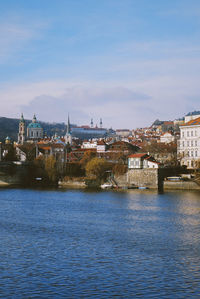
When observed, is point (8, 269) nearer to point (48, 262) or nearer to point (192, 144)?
point (48, 262)

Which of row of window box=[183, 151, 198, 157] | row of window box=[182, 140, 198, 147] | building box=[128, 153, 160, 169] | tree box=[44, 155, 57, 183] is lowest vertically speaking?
tree box=[44, 155, 57, 183]

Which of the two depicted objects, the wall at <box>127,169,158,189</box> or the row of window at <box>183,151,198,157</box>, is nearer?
the wall at <box>127,169,158,189</box>

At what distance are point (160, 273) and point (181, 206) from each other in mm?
21987

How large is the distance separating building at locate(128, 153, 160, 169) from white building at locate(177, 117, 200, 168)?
632cm

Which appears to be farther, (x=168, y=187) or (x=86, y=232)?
(x=168, y=187)

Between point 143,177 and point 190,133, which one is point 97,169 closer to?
point 143,177

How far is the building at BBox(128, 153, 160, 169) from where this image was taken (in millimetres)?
68625

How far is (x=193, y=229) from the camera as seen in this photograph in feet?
92.3

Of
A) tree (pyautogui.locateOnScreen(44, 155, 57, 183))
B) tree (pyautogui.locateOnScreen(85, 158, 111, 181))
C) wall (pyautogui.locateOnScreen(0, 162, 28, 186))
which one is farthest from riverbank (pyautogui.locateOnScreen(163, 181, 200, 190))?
wall (pyautogui.locateOnScreen(0, 162, 28, 186))

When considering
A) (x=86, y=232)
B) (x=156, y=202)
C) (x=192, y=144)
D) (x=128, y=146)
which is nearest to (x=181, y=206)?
(x=156, y=202)

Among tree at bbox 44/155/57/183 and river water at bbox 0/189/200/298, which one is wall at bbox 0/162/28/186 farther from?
river water at bbox 0/189/200/298

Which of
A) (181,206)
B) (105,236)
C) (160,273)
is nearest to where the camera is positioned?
(160,273)

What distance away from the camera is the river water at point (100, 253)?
1662 centimetres

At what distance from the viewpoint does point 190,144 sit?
73438 millimetres
